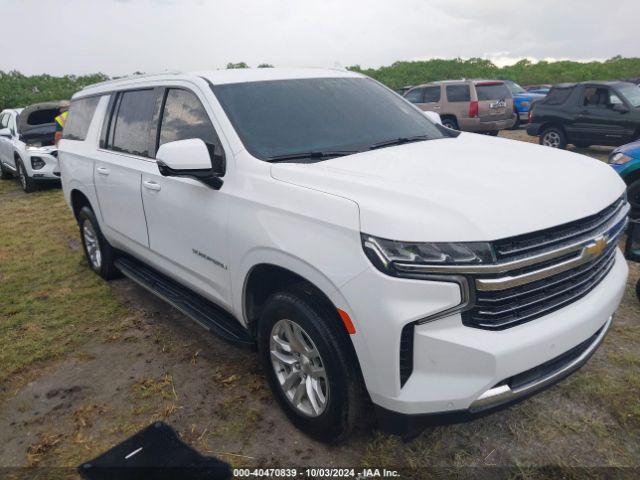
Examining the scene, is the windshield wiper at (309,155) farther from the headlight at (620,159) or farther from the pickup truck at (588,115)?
the pickup truck at (588,115)

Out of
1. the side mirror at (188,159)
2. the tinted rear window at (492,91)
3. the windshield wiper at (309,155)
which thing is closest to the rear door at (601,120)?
the tinted rear window at (492,91)

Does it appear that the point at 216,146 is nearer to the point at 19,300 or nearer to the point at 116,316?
the point at 116,316

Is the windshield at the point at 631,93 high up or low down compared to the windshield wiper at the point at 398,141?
down

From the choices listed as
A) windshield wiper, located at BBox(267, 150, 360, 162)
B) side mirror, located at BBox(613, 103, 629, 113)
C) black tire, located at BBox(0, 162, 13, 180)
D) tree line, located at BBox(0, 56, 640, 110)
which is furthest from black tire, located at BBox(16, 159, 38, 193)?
tree line, located at BBox(0, 56, 640, 110)

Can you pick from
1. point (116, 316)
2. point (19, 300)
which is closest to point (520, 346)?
point (116, 316)

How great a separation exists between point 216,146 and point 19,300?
3313mm

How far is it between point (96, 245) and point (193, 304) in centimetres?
232

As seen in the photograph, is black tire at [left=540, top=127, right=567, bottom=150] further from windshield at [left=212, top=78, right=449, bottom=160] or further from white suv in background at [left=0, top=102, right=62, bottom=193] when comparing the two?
white suv in background at [left=0, top=102, right=62, bottom=193]

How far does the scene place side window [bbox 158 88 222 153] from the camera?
129 inches

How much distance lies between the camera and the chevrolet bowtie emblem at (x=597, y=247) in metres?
2.40

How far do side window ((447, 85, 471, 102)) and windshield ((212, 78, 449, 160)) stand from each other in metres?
11.5

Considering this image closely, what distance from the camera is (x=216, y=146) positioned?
10.3 ft

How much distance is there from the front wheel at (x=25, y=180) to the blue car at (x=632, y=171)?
10.8 metres

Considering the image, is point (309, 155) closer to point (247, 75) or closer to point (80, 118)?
point (247, 75)
